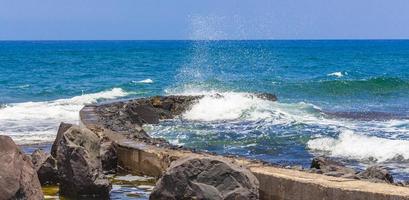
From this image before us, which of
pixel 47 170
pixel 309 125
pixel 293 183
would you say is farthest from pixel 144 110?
pixel 293 183

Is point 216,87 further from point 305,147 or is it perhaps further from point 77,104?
point 305,147

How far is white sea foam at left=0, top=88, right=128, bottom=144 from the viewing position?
14.9 meters

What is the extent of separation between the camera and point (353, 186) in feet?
21.5

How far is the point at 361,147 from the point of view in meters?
13.1

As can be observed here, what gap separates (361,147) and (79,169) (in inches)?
269

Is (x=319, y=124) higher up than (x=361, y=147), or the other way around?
(x=361, y=147)

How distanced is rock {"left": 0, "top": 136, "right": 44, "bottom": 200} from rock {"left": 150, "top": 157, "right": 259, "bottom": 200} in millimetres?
1270

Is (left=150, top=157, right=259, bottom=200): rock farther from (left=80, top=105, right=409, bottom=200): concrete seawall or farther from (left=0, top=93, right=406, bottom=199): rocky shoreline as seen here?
(left=80, top=105, right=409, bottom=200): concrete seawall

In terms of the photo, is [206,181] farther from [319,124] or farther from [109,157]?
[319,124]

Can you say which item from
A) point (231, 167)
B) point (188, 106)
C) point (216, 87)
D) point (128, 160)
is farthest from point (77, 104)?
point (231, 167)

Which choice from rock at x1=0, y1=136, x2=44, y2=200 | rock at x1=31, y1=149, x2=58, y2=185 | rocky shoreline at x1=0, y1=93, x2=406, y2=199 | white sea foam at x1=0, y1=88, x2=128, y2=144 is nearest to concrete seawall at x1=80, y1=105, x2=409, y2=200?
rocky shoreline at x1=0, y1=93, x2=406, y2=199

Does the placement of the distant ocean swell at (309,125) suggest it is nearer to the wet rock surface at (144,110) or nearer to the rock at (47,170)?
the wet rock surface at (144,110)

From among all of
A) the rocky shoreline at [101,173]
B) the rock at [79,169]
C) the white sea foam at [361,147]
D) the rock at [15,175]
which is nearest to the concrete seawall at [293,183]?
the rocky shoreline at [101,173]

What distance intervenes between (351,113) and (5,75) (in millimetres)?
30723
